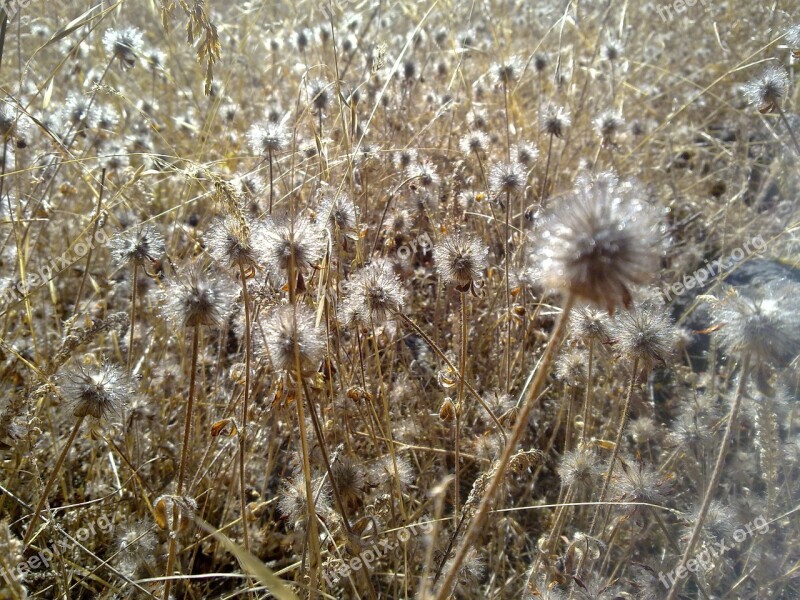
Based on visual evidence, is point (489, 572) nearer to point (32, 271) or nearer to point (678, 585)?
point (678, 585)

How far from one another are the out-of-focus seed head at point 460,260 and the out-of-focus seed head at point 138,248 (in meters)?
0.88

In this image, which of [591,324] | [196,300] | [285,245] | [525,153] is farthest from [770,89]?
[196,300]


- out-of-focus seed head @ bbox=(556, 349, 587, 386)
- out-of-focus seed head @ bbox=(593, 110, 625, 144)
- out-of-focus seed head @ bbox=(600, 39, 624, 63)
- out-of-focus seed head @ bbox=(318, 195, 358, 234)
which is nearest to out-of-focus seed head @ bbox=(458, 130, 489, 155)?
out-of-focus seed head @ bbox=(593, 110, 625, 144)

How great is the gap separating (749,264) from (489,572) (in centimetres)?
231

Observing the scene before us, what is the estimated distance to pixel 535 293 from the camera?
316 centimetres

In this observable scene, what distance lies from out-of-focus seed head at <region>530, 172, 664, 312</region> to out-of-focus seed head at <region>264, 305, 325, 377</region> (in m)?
0.58

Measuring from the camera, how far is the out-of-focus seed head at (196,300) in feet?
4.77

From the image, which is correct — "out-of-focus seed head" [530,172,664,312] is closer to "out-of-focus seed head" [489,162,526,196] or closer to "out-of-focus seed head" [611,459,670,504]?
"out-of-focus seed head" [611,459,670,504]

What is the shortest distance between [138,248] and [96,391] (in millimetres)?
520

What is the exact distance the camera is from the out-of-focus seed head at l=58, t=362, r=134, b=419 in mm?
1548

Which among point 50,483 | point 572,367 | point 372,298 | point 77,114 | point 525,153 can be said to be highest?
point 77,114

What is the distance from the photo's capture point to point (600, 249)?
1.01m

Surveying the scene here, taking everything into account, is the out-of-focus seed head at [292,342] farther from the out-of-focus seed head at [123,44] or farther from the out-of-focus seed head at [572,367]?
the out-of-focus seed head at [123,44]

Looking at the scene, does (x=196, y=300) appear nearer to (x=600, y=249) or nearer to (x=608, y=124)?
(x=600, y=249)
